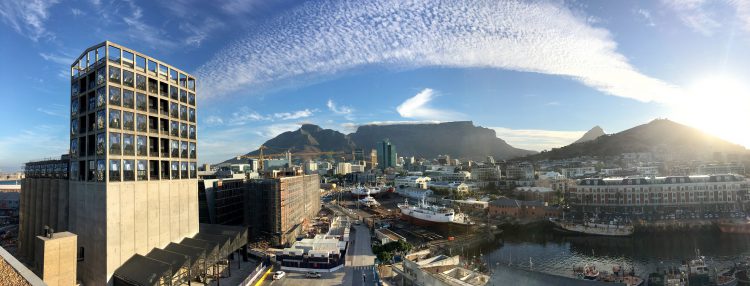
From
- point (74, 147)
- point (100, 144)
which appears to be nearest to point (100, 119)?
point (100, 144)

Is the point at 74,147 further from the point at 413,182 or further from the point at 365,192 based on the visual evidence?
the point at 413,182

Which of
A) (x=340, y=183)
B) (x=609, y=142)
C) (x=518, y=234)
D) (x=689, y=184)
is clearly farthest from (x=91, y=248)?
(x=609, y=142)

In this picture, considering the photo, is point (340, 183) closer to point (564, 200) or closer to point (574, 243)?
point (564, 200)

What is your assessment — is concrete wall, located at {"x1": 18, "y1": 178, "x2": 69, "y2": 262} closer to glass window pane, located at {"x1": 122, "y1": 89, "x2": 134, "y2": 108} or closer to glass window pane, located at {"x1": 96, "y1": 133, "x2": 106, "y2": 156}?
glass window pane, located at {"x1": 96, "y1": 133, "x2": 106, "y2": 156}

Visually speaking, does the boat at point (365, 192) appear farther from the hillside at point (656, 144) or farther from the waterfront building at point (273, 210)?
the hillside at point (656, 144)

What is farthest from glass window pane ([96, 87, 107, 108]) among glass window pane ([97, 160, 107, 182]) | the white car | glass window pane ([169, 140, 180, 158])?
the white car
